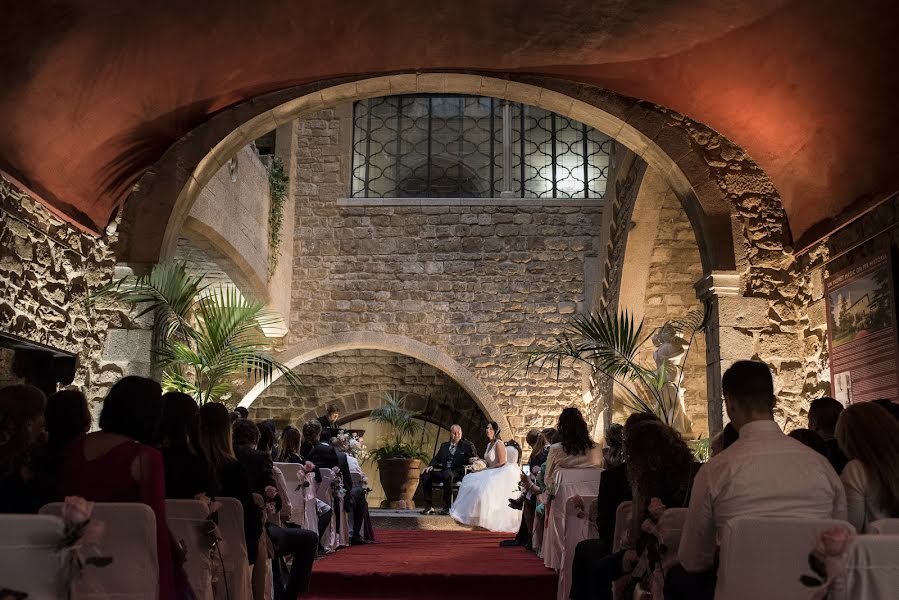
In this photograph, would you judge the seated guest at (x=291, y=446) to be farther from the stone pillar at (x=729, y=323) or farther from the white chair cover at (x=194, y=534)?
the white chair cover at (x=194, y=534)

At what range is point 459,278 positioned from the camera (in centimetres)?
1263

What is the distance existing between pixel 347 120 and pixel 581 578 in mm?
10278

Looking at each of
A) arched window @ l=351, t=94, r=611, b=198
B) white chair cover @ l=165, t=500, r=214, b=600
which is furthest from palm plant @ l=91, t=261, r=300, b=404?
arched window @ l=351, t=94, r=611, b=198

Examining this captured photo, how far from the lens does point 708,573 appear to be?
249 centimetres

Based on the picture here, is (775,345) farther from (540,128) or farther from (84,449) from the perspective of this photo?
(540,128)

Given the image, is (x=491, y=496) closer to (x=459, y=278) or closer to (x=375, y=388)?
(x=459, y=278)

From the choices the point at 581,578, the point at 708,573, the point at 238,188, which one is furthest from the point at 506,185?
the point at 708,573

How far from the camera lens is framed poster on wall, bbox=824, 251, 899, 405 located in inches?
186

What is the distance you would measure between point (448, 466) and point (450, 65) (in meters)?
5.83

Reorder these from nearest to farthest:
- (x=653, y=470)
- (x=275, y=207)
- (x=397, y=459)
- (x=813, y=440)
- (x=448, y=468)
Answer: (x=653, y=470) < (x=813, y=440) < (x=448, y=468) < (x=275, y=207) < (x=397, y=459)

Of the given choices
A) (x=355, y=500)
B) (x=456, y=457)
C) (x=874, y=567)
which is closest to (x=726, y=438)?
(x=874, y=567)

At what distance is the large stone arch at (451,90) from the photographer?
608 centimetres

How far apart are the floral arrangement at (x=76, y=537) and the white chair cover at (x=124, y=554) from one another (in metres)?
0.12

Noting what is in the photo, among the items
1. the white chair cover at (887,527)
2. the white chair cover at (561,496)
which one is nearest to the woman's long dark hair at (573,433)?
the white chair cover at (561,496)
